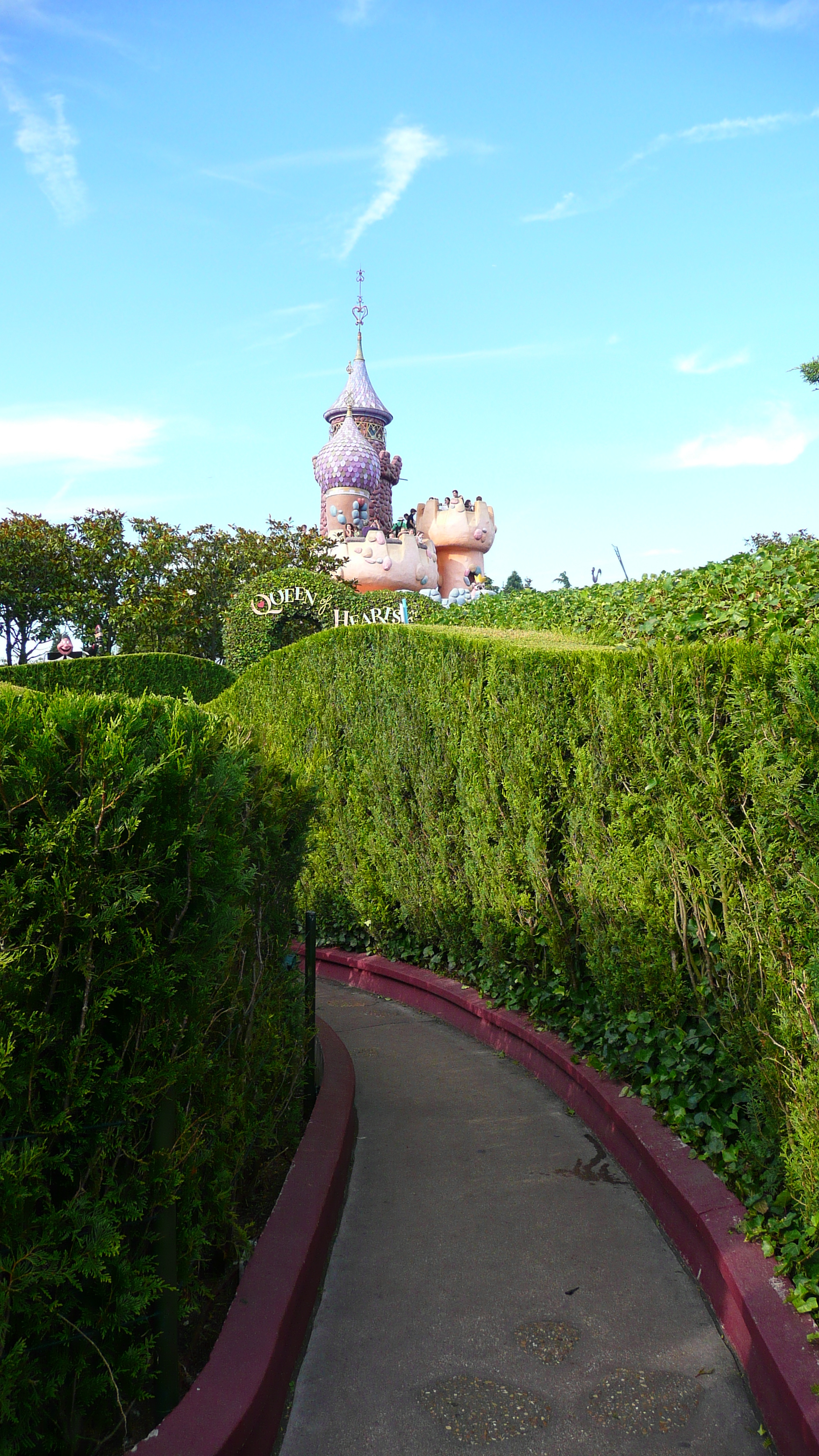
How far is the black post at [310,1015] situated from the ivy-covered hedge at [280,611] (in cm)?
1576

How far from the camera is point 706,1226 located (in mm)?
3678

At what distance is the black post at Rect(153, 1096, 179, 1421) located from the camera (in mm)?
2672

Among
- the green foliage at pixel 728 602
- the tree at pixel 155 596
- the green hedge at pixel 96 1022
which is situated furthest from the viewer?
the tree at pixel 155 596

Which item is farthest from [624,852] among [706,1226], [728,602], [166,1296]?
[166,1296]

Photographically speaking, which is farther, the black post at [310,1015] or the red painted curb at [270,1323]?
the black post at [310,1015]

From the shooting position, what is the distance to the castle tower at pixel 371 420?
180 feet

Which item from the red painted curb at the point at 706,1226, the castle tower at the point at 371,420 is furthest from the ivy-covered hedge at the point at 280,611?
the castle tower at the point at 371,420

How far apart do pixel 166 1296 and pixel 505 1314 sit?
1.49 meters

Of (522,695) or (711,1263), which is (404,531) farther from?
(711,1263)

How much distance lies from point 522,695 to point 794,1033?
10.5ft

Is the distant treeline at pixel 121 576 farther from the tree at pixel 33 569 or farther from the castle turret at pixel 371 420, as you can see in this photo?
the castle turret at pixel 371 420

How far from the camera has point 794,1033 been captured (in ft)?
11.7

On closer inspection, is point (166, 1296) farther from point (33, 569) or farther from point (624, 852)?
point (33, 569)

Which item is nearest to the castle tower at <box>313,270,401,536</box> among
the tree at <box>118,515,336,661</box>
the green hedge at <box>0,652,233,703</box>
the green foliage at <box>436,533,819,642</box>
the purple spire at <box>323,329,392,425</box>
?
the purple spire at <box>323,329,392,425</box>
